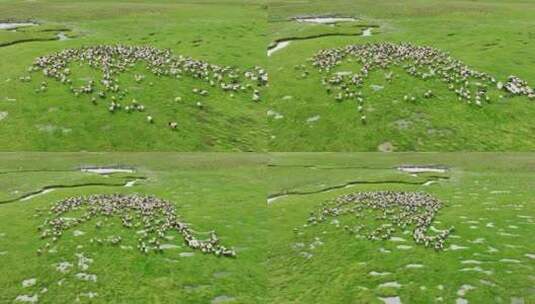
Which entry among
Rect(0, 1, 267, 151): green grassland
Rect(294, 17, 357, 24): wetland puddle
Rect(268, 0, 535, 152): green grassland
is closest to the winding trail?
Rect(268, 0, 535, 152): green grassland

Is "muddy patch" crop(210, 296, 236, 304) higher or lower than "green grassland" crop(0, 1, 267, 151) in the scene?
lower

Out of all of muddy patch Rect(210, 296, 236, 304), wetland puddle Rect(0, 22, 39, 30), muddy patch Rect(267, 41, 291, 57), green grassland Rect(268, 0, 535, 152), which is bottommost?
muddy patch Rect(210, 296, 236, 304)

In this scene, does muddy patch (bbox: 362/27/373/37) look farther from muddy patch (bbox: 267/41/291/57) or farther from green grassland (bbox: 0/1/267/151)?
green grassland (bbox: 0/1/267/151)

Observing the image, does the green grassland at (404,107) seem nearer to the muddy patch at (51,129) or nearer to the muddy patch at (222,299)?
the muddy patch at (51,129)

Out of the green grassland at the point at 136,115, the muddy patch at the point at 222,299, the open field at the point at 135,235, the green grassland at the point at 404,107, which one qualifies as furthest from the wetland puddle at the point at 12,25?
the muddy patch at the point at 222,299

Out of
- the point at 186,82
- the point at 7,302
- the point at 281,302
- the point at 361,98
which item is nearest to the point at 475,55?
the point at 361,98

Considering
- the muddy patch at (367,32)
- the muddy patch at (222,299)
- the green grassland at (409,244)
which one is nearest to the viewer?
the muddy patch at (222,299)

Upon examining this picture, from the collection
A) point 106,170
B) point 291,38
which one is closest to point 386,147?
point 106,170
